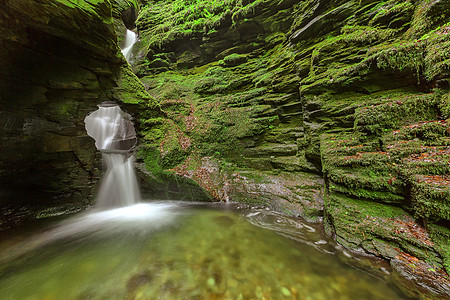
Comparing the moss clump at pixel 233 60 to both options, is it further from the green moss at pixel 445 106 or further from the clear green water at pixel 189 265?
the clear green water at pixel 189 265

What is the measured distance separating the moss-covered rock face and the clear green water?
0.84m

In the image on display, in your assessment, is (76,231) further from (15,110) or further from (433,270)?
(433,270)

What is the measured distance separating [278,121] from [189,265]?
6229 mm

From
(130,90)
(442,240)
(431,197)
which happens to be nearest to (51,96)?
(130,90)

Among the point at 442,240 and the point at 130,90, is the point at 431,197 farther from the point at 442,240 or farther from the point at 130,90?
the point at 130,90

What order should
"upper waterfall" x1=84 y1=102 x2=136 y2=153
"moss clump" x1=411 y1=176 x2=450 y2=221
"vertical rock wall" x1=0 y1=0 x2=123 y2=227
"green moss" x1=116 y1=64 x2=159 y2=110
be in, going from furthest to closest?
"upper waterfall" x1=84 y1=102 x2=136 y2=153 < "green moss" x1=116 y1=64 x2=159 y2=110 < "vertical rock wall" x1=0 y1=0 x2=123 y2=227 < "moss clump" x1=411 y1=176 x2=450 y2=221

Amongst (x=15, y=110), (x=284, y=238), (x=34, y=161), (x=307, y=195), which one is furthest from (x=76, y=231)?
(x=307, y=195)

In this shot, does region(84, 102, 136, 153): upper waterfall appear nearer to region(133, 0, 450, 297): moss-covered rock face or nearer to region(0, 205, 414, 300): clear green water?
region(133, 0, 450, 297): moss-covered rock face

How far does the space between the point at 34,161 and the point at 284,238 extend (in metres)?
8.55

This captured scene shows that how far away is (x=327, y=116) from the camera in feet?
18.4

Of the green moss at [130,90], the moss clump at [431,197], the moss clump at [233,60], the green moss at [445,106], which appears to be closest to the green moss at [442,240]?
the moss clump at [431,197]

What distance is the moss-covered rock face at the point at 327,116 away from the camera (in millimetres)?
3209

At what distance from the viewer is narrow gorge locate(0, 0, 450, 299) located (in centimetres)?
327

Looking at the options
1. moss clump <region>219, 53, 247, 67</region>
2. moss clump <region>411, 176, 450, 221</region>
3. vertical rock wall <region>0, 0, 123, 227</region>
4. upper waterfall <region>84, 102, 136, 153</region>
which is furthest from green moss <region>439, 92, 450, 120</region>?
upper waterfall <region>84, 102, 136, 153</region>
